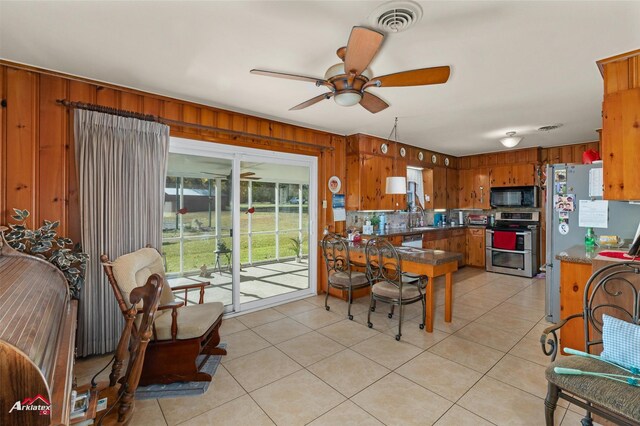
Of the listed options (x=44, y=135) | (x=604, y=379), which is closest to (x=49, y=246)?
(x=44, y=135)

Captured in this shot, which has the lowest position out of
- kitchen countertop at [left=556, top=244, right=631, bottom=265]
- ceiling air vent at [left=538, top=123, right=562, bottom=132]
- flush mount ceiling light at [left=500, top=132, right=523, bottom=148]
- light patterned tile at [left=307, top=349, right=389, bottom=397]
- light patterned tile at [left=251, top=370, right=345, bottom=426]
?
light patterned tile at [left=251, top=370, right=345, bottom=426]

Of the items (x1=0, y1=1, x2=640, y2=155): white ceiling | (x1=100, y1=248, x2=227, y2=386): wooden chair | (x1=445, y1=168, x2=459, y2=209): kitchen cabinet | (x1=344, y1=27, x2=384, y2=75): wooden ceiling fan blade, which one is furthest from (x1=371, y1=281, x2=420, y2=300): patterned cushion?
(x1=445, y1=168, x2=459, y2=209): kitchen cabinet

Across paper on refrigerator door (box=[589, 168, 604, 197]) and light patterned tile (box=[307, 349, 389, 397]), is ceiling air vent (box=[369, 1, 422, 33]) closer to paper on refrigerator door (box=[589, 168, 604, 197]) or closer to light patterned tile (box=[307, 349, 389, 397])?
light patterned tile (box=[307, 349, 389, 397])

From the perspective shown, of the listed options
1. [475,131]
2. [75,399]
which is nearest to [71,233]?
[75,399]

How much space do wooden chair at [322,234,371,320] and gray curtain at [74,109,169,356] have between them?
2.04 m

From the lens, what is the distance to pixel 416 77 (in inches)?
77.9

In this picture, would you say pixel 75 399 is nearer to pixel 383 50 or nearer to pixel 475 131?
pixel 383 50

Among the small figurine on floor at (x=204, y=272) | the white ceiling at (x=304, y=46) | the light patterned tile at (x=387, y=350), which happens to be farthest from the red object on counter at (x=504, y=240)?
the small figurine on floor at (x=204, y=272)

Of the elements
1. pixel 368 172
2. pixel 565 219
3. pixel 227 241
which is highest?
pixel 368 172

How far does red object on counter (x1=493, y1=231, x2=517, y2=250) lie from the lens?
5.44m

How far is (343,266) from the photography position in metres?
4.00

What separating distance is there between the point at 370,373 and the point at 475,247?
4.81m

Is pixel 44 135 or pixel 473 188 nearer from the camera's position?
pixel 44 135

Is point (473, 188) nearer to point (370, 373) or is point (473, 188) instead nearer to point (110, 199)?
point (370, 373)
